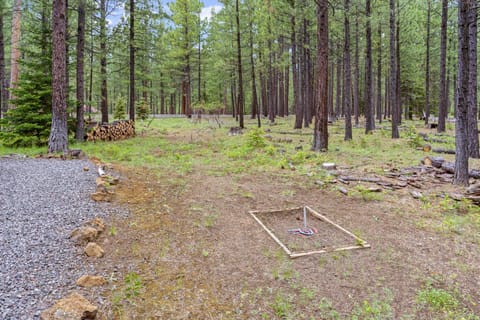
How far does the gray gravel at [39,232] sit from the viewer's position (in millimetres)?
2527

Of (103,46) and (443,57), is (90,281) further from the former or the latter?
(443,57)

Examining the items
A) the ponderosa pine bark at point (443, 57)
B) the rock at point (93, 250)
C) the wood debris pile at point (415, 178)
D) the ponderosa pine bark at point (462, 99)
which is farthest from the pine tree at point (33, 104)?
the ponderosa pine bark at point (443, 57)

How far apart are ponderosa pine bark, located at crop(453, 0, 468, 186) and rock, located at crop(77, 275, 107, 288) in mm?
6621

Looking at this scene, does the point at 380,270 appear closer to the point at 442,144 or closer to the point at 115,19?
the point at 442,144

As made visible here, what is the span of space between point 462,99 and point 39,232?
7.46 meters

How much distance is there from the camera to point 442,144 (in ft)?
39.4

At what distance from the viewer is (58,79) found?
8406 mm

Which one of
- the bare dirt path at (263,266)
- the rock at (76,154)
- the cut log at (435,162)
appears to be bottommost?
the bare dirt path at (263,266)

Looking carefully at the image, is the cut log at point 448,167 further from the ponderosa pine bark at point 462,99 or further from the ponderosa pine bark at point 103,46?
the ponderosa pine bark at point 103,46

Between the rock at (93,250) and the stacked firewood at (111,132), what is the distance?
9.51 m

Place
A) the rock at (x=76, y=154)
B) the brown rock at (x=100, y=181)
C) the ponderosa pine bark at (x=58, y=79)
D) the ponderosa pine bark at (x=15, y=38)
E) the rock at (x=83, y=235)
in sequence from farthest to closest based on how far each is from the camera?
1. the ponderosa pine bark at (x=15, y=38)
2. the ponderosa pine bark at (x=58, y=79)
3. the rock at (x=76, y=154)
4. the brown rock at (x=100, y=181)
5. the rock at (x=83, y=235)

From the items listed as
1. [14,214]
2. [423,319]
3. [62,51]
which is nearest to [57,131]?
[62,51]

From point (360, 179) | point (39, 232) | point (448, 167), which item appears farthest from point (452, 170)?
point (39, 232)

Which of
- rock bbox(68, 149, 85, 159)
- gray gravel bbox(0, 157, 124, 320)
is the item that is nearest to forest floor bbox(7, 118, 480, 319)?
gray gravel bbox(0, 157, 124, 320)
